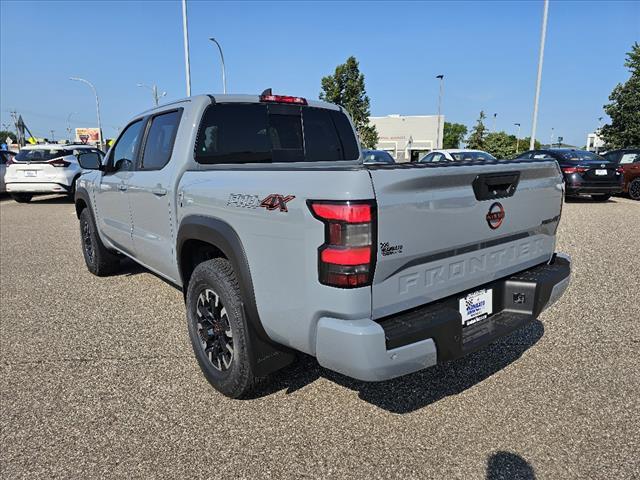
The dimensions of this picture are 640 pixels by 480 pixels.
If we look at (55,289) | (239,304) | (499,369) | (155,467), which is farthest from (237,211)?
(55,289)

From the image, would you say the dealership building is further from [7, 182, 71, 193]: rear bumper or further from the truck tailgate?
the truck tailgate

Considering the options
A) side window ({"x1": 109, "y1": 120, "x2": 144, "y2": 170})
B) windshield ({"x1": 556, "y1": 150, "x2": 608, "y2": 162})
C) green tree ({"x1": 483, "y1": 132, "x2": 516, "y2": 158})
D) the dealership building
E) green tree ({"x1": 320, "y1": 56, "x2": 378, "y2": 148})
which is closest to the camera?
side window ({"x1": 109, "y1": 120, "x2": 144, "y2": 170})

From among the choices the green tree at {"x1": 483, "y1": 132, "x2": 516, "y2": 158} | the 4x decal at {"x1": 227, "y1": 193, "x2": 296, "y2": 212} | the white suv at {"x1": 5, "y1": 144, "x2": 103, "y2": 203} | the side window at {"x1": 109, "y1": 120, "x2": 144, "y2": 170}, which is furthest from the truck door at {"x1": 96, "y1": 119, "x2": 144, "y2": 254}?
the green tree at {"x1": 483, "y1": 132, "x2": 516, "y2": 158}

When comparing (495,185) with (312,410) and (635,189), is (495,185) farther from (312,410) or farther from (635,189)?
(635,189)

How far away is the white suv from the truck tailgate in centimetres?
1301

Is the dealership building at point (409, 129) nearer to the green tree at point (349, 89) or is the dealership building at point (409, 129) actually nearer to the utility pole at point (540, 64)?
the green tree at point (349, 89)

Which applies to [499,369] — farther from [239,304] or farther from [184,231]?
[184,231]

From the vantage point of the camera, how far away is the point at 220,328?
2793 millimetres

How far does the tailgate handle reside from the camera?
2344 mm

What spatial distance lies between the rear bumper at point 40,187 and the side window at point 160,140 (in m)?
10.8

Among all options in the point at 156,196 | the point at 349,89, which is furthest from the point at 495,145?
the point at 156,196

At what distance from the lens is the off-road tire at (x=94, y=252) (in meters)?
5.27

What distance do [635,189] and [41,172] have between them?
17.2 metres

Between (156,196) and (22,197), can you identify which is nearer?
(156,196)
